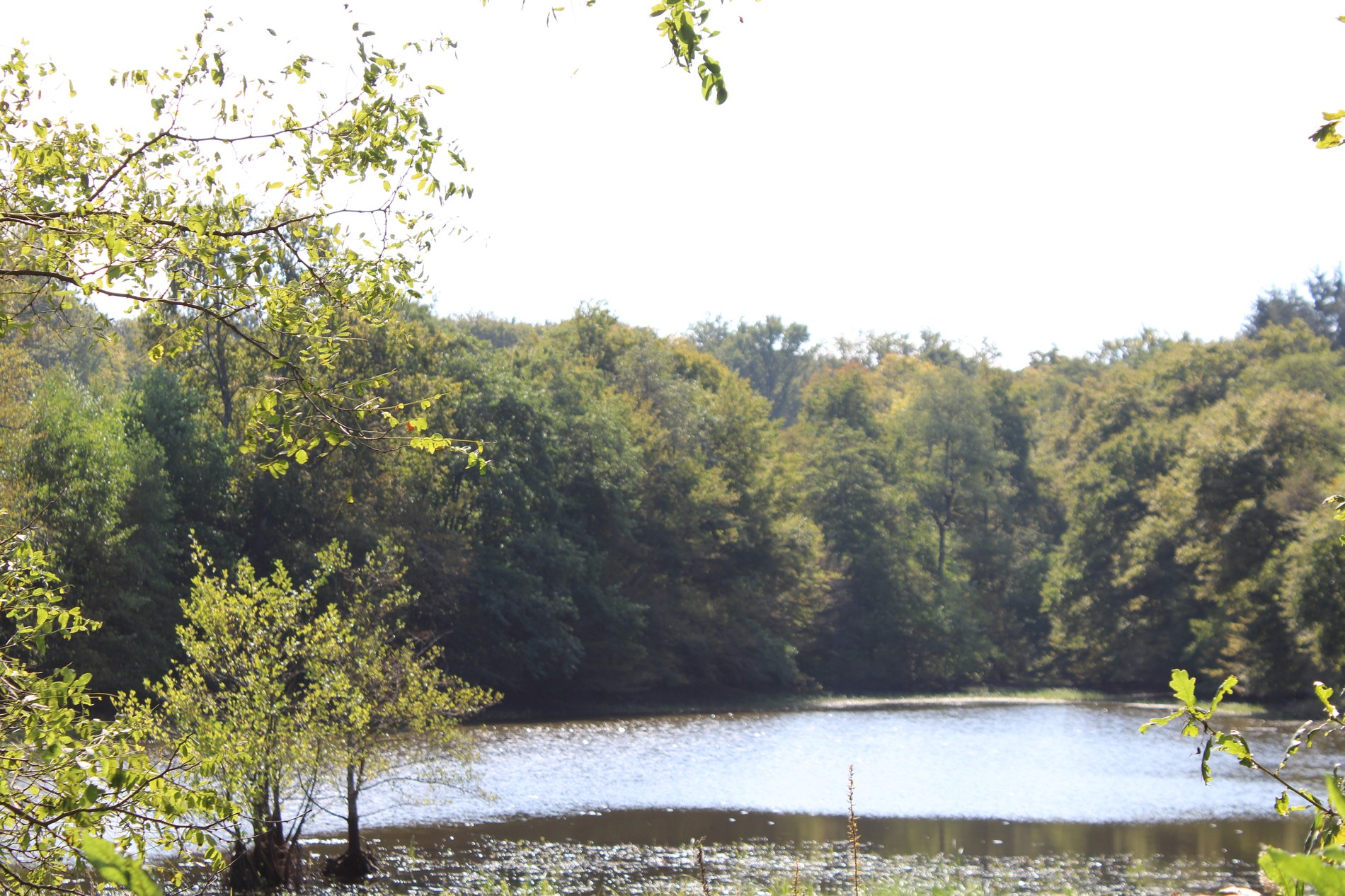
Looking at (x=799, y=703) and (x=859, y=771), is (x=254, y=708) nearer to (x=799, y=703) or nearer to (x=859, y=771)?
(x=859, y=771)

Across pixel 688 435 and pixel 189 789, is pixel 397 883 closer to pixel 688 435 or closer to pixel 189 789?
pixel 189 789

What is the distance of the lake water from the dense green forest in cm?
570

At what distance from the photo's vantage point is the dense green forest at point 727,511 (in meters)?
30.1

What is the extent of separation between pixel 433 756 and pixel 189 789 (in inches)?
514

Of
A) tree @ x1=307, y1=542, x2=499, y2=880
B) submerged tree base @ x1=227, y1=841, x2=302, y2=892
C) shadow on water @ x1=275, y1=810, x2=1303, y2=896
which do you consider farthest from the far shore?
submerged tree base @ x1=227, y1=841, x2=302, y2=892

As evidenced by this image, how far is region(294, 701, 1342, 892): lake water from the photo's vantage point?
1764 cm

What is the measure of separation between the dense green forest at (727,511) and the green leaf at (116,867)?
778 inches

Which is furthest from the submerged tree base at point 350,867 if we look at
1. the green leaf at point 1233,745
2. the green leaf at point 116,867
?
the green leaf at point 116,867

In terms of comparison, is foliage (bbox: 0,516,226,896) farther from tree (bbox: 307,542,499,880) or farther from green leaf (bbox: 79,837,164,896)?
tree (bbox: 307,542,499,880)

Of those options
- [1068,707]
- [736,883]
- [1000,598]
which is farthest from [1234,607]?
[736,883]

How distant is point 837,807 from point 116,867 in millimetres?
23724

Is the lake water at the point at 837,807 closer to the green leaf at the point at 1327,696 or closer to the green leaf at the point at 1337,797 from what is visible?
the green leaf at the point at 1327,696

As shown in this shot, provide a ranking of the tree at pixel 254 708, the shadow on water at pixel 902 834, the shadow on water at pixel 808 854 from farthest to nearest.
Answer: the shadow on water at pixel 902 834, the shadow on water at pixel 808 854, the tree at pixel 254 708

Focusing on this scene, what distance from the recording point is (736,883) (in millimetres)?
15383
